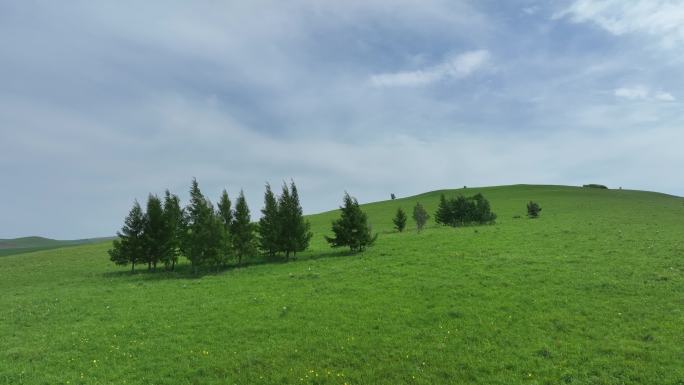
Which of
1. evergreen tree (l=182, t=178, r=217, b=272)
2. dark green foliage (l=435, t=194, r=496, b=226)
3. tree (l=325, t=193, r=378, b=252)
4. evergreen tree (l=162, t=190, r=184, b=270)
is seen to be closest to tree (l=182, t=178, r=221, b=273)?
evergreen tree (l=182, t=178, r=217, b=272)

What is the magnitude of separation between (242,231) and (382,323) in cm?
2536

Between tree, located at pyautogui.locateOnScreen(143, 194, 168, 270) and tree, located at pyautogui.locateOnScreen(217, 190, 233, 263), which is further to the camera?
tree, located at pyautogui.locateOnScreen(143, 194, 168, 270)

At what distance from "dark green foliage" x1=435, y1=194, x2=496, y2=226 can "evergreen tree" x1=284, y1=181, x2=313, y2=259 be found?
103 feet

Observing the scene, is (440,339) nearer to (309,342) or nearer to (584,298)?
(309,342)

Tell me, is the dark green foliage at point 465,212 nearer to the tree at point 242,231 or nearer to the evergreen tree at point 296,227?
the evergreen tree at point 296,227

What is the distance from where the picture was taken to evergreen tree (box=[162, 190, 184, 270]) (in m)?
41.3

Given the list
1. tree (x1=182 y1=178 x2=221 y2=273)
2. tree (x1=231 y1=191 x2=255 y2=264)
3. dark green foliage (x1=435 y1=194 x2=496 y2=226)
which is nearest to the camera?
Answer: tree (x1=182 y1=178 x2=221 y2=273)

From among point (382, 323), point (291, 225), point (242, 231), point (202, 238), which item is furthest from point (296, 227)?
point (382, 323)

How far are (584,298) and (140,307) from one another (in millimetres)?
25641

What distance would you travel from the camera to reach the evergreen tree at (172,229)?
135 feet

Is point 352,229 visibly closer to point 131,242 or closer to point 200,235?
point 200,235

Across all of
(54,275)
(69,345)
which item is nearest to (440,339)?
(69,345)

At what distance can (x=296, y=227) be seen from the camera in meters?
40.4

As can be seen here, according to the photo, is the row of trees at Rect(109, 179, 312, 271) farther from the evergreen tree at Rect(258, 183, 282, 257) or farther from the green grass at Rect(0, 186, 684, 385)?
the green grass at Rect(0, 186, 684, 385)
